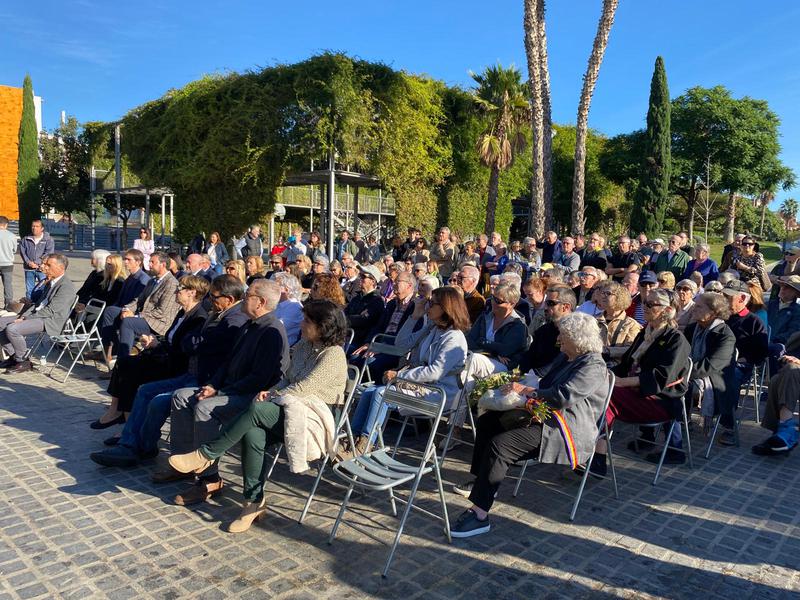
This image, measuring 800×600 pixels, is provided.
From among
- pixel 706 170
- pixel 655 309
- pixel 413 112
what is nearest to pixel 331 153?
pixel 413 112

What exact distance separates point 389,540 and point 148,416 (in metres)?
2.16

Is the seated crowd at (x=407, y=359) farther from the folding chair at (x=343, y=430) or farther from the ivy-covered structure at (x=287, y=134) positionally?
the ivy-covered structure at (x=287, y=134)

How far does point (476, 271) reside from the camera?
6750 mm

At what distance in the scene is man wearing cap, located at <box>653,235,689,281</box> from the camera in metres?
9.86

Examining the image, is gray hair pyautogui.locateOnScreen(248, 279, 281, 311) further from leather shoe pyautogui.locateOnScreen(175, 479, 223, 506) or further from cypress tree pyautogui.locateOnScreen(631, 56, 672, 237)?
cypress tree pyautogui.locateOnScreen(631, 56, 672, 237)

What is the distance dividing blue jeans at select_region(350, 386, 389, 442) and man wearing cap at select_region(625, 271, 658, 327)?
374cm

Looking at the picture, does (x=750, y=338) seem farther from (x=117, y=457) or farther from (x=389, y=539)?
(x=117, y=457)

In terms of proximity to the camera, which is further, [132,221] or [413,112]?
[132,221]

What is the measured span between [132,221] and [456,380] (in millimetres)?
53318

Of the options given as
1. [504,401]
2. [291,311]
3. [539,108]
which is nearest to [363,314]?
[291,311]

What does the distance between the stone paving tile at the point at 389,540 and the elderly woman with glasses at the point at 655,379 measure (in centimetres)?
50

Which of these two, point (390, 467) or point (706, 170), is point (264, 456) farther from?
point (706, 170)

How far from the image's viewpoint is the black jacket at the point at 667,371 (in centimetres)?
458

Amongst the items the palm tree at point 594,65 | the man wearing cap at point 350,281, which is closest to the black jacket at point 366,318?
the man wearing cap at point 350,281
